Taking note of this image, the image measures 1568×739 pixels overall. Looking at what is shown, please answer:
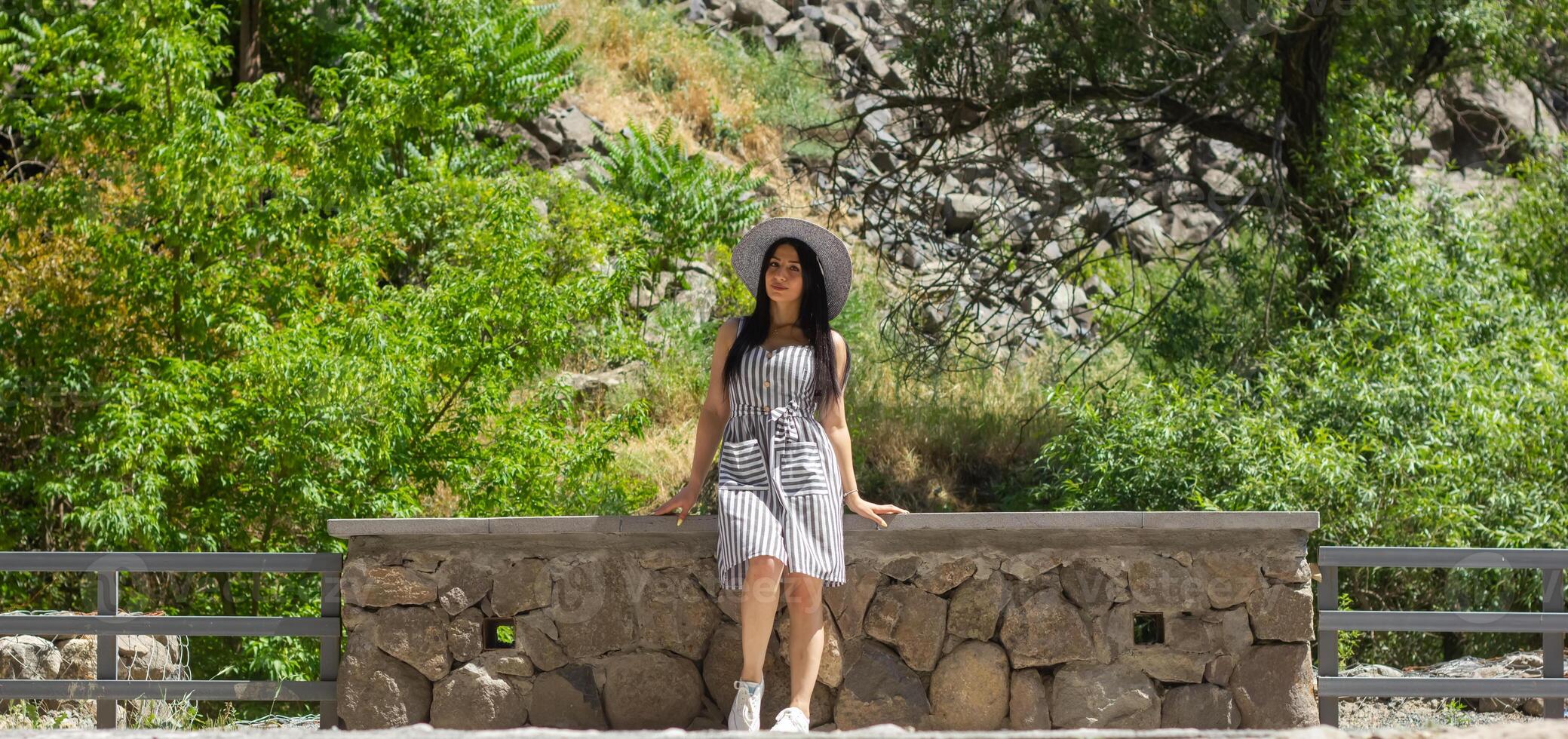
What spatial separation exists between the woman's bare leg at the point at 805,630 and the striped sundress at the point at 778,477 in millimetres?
57

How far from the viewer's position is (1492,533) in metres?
6.96

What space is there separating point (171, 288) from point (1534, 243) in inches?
344

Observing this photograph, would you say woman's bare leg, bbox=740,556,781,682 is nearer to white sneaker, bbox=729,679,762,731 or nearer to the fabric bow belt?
white sneaker, bbox=729,679,762,731

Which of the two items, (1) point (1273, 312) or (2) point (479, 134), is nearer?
(1) point (1273, 312)

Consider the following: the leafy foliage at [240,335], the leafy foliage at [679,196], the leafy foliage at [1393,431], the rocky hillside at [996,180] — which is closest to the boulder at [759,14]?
the rocky hillside at [996,180]

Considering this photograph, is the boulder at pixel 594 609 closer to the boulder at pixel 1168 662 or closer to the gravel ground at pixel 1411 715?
the boulder at pixel 1168 662

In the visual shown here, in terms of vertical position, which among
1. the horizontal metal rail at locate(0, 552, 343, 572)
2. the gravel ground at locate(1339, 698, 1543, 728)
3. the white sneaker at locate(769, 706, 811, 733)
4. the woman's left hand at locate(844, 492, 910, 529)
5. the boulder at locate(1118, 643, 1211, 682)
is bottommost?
the gravel ground at locate(1339, 698, 1543, 728)

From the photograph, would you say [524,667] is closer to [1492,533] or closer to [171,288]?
[171,288]

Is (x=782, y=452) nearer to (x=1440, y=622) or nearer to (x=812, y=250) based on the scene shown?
(x=812, y=250)

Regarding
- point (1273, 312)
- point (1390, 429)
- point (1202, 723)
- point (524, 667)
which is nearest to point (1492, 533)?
point (1390, 429)

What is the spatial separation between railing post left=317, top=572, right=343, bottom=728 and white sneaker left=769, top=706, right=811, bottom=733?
5.40 feet

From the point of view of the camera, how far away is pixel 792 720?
4047 mm

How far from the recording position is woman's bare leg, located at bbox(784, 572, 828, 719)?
13.8ft

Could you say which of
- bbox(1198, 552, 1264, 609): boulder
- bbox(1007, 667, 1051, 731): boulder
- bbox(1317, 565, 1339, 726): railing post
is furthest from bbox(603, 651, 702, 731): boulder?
bbox(1317, 565, 1339, 726): railing post
